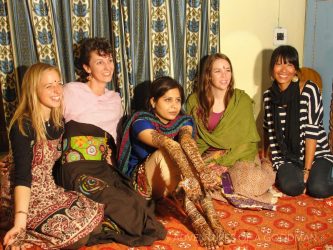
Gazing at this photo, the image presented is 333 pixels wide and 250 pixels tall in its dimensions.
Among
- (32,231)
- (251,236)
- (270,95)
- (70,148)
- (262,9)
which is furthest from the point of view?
(262,9)

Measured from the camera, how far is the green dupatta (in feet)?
8.16

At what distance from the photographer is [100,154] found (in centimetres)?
217

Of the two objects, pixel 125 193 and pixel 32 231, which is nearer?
pixel 32 231

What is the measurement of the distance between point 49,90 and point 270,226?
1.38m

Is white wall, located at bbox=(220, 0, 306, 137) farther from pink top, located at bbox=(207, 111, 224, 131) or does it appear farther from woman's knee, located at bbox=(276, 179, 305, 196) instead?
woman's knee, located at bbox=(276, 179, 305, 196)

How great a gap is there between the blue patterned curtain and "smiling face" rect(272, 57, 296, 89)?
0.49m

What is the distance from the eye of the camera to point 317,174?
235 cm

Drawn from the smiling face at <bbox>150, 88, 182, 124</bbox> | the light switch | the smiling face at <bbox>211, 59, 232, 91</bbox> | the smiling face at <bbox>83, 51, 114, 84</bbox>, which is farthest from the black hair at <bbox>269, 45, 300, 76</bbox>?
the smiling face at <bbox>83, 51, 114, 84</bbox>

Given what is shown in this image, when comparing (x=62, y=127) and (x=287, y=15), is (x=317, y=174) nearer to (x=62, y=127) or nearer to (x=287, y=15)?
(x=287, y=15)

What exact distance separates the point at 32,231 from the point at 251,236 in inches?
43.4

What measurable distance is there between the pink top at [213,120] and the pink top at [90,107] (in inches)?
25.7

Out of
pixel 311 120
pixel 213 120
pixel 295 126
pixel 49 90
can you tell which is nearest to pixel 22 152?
pixel 49 90

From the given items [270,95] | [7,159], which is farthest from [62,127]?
[270,95]

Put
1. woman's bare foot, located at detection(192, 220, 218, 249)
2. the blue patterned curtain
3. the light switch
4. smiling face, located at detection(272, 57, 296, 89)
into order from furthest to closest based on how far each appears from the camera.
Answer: the light switch, smiling face, located at detection(272, 57, 296, 89), the blue patterned curtain, woman's bare foot, located at detection(192, 220, 218, 249)
